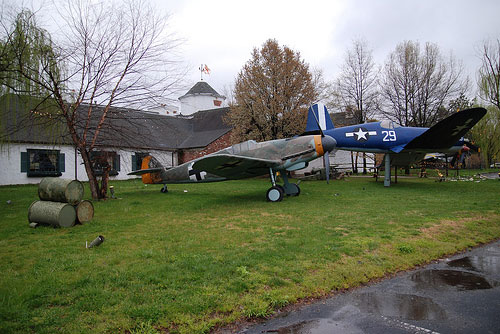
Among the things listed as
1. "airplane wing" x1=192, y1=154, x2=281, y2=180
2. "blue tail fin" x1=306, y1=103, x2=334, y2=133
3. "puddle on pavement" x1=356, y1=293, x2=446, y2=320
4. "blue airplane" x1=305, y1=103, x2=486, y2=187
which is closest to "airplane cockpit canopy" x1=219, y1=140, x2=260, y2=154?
"airplane wing" x1=192, y1=154, x2=281, y2=180

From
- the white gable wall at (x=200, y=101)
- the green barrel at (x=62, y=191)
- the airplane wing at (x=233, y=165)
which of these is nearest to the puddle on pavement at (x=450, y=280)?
the airplane wing at (x=233, y=165)

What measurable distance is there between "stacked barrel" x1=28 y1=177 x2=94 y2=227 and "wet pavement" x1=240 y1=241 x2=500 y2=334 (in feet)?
20.7

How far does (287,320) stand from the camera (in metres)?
3.39

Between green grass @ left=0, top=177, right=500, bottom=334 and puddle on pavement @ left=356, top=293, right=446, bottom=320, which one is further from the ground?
green grass @ left=0, top=177, right=500, bottom=334

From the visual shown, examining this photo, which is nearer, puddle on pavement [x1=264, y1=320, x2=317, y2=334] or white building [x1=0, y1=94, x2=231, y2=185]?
puddle on pavement [x1=264, y1=320, x2=317, y2=334]

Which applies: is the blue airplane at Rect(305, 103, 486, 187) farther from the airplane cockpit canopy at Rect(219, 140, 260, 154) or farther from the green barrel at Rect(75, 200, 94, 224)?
the green barrel at Rect(75, 200, 94, 224)

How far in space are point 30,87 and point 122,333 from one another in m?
12.6

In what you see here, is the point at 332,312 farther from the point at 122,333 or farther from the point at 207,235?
the point at 207,235

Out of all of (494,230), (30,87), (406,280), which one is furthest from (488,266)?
(30,87)

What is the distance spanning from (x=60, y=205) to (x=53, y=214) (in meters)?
0.27

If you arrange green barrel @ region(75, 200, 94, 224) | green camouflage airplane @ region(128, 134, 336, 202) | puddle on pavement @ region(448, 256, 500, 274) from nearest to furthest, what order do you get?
puddle on pavement @ region(448, 256, 500, 274) < green barrel @ region(75, 200, 94, 224) < green camouflage airplane @ region(128, 134, 336, 202)

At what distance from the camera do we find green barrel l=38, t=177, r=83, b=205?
7.61 meters

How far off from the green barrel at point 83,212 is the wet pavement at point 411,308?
6407 mm

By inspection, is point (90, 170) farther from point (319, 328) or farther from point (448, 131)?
point (448, 131)
